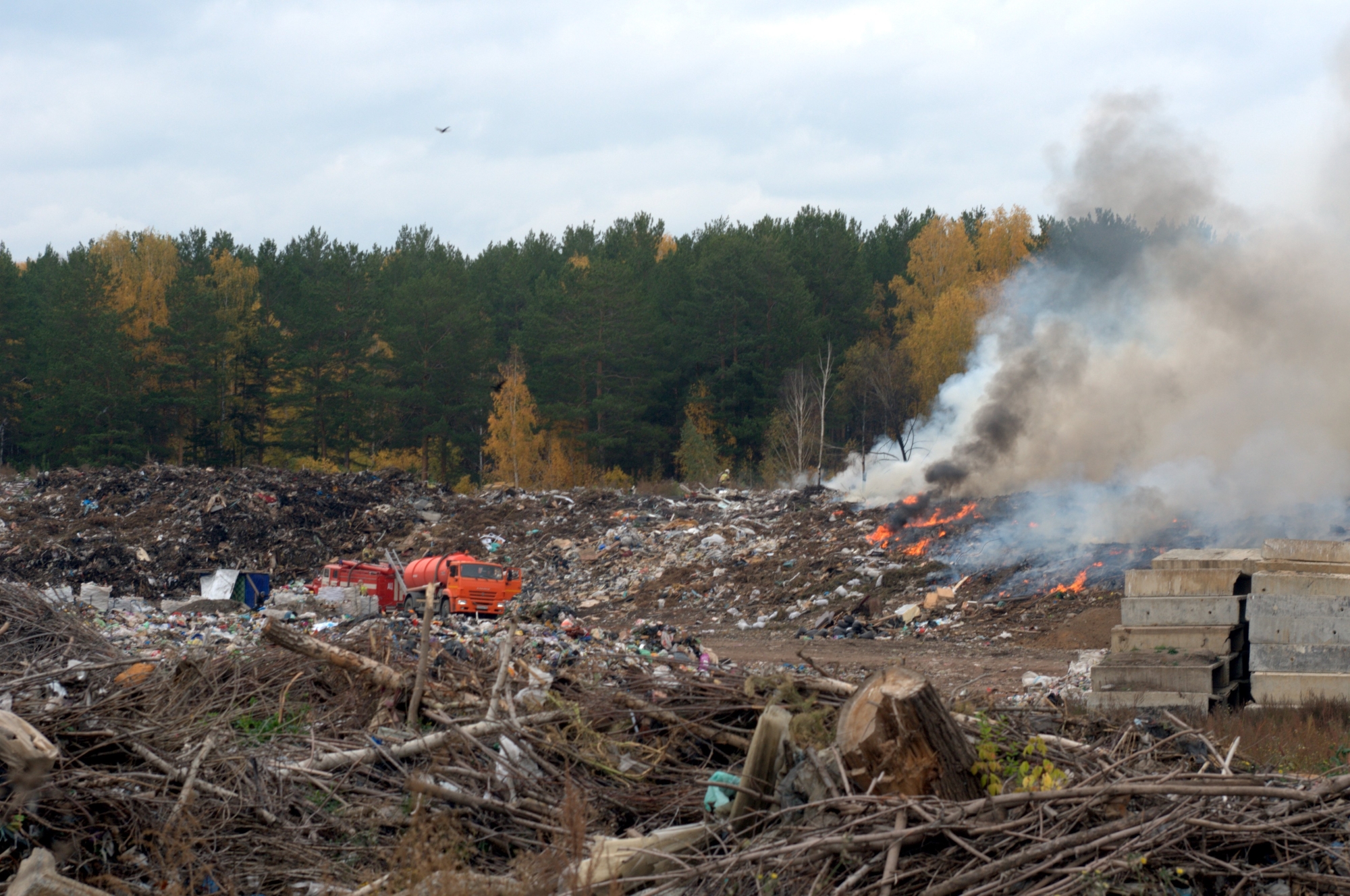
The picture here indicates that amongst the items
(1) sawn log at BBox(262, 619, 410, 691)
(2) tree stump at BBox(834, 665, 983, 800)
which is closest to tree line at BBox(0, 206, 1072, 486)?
(1) sawn log at BBox(262, 619, 410, 691)

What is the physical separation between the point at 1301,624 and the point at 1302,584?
36cm

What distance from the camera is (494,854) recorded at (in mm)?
5031

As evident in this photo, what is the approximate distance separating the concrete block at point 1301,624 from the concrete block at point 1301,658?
2.2 inches

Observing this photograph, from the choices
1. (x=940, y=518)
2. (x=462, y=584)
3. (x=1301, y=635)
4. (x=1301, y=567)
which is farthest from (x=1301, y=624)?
(x=462, y=584)

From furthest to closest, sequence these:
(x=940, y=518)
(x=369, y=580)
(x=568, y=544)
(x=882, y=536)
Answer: (x=568, y=544) → (x=882, y=536) → (x=940, y=518) → (x=369, y=580)

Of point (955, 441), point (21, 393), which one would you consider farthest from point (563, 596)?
point (21, 393)

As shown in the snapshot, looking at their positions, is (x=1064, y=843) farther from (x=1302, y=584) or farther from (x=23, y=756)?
(x=1302, y=584)

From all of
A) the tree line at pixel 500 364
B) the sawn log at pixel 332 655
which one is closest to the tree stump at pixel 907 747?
the sawn log at pixel 332 655

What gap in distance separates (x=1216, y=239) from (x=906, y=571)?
1227cm

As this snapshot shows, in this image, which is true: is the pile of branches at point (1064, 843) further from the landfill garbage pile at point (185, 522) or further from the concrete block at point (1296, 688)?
the landfill garbage pile at point (185, 522)

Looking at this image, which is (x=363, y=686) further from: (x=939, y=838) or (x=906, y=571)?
(x=906, y=571)

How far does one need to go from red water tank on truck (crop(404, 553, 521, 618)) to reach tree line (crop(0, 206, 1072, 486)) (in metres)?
17.8

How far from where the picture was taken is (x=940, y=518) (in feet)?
71.6

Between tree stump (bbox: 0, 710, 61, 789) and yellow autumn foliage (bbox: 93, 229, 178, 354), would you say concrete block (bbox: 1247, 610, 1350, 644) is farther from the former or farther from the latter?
yellow autumn foliage (bbox: 93, 229, 178, 354)
